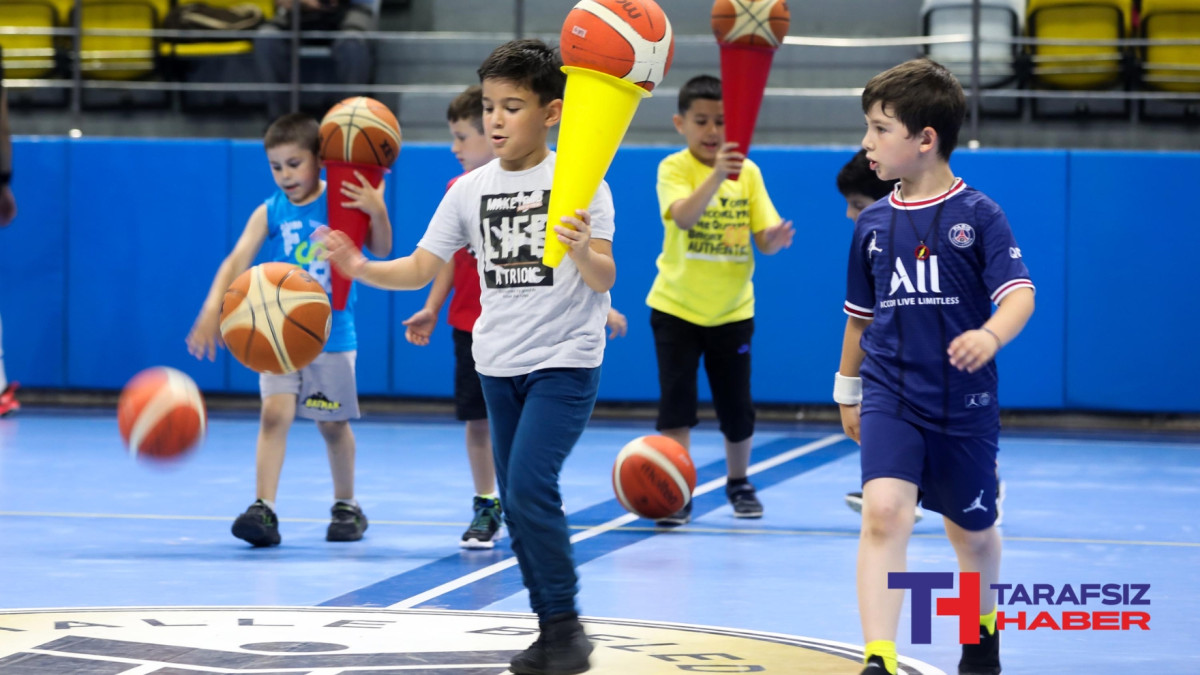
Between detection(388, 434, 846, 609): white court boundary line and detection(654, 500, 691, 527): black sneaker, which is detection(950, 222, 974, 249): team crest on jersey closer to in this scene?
detection(388, 434, 846, 609): white court boundary line

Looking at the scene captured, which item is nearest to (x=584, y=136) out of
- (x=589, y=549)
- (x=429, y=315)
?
(x=429, y=315)

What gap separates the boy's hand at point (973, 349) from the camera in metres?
3.81

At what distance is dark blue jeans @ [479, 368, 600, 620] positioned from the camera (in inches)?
174

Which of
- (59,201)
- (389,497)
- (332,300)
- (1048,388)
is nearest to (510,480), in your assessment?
(332,300)

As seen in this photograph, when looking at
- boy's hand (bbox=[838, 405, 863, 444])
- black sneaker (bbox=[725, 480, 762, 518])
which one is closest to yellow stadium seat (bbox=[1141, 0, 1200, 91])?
black sneaker (bbox=[725, 480, 762, 518])

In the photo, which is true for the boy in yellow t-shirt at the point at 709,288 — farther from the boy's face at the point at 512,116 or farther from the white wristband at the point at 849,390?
the white wristband at the point at 849,390

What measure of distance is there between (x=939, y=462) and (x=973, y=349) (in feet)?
1.60

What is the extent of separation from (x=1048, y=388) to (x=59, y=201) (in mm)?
8597

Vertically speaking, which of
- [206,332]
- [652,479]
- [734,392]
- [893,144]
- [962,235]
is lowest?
[652,479]

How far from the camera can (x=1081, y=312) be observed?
38.8 feet

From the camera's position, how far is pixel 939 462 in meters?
4.17

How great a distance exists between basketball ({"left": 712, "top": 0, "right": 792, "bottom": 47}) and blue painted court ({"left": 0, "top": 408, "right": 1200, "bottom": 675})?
2.45 metres

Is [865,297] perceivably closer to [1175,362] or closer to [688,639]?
[688,639]

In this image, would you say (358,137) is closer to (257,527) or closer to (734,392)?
A: (257,527)
